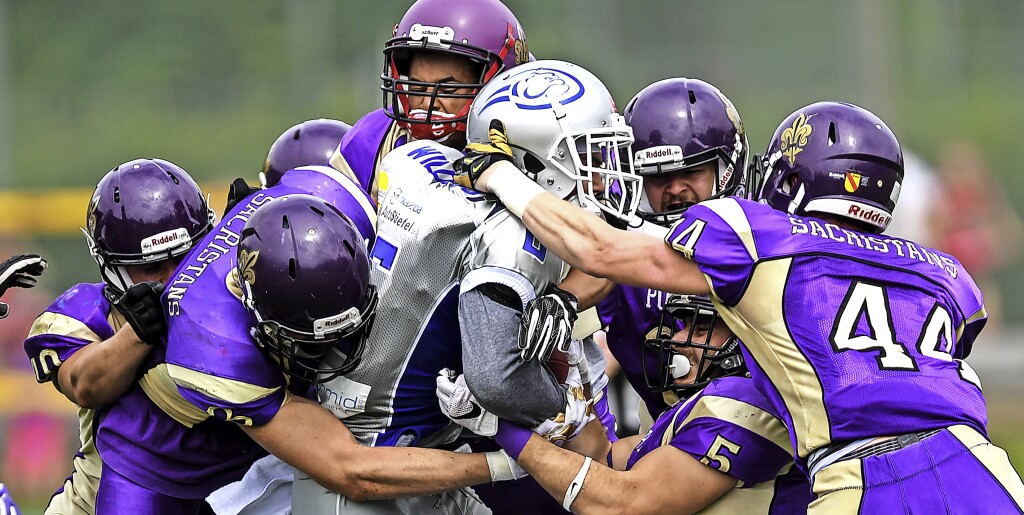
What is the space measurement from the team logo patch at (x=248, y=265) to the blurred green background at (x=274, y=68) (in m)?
7.90

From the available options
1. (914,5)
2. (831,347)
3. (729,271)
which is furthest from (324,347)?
(914,5)

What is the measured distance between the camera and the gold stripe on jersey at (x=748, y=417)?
12.8ft

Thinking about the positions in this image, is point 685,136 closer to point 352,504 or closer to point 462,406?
point 462,406

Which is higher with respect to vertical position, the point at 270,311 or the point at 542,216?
the point at 542,216

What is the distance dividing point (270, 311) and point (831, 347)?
62.6 inches

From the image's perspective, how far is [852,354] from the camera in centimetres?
362

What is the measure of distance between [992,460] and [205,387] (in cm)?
225

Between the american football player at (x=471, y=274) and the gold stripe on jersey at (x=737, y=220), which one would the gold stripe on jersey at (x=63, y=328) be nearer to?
the american football player at (x=471, y=274)

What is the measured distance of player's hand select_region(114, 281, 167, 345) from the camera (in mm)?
4266

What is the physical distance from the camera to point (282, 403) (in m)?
4.07

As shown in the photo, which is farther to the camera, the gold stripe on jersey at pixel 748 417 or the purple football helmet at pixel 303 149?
the purple football helmet at pixel 303 149

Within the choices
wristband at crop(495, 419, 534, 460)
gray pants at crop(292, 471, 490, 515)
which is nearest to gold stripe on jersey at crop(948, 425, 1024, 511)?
wristband at crop(495, 419, 534, 460)

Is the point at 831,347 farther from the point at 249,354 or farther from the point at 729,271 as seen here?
the point at 249,354

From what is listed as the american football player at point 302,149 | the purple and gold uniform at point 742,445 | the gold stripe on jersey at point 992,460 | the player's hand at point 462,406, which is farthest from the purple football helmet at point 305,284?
the american football player at point 302,149
